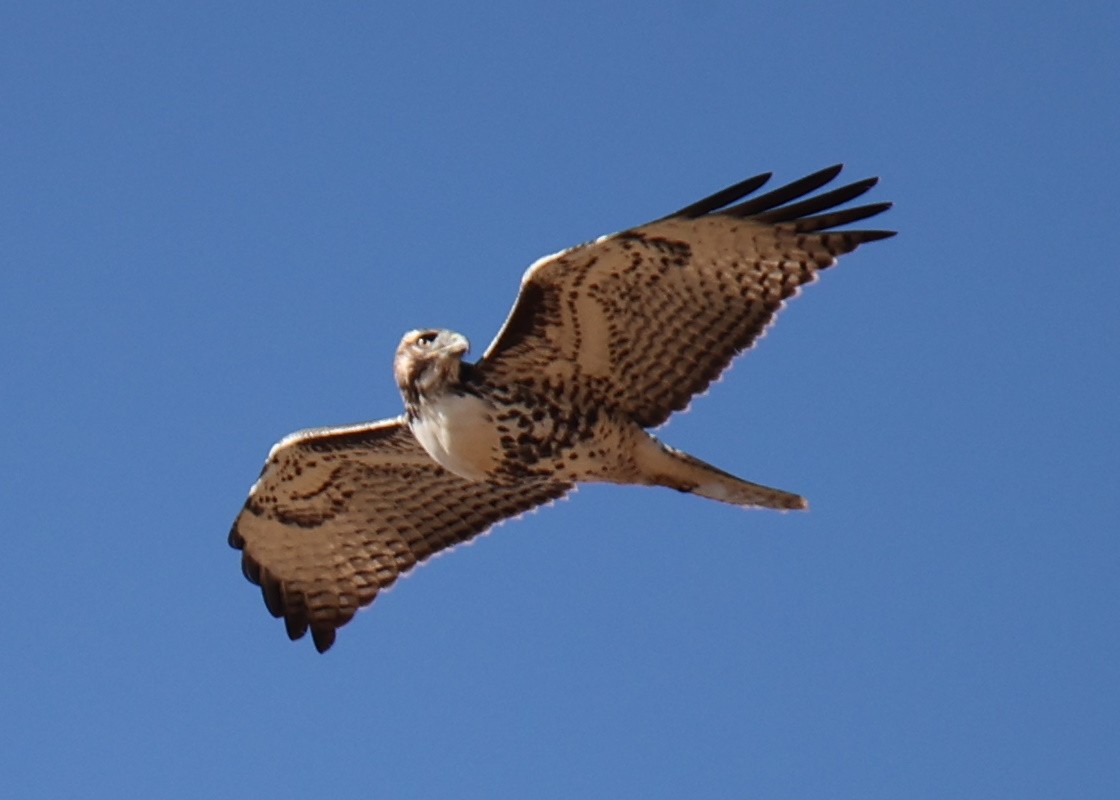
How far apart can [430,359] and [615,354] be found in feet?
3.28

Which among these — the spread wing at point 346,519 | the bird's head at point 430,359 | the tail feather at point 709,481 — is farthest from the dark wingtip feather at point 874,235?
the spread wing at point 346,519

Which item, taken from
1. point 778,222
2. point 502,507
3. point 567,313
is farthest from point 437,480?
point 778,222

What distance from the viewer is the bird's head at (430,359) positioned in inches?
394

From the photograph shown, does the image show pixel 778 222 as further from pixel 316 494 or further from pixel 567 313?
pixel 316 494

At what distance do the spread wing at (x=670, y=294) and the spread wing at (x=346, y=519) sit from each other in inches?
43.7

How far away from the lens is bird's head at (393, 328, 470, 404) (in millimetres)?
10000

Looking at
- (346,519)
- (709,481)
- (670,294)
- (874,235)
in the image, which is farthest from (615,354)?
(346,519)

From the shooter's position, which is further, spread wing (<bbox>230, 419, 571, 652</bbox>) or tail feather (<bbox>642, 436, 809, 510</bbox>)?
spread wing (<bbox>230, 419, 571, 652</bbox>)

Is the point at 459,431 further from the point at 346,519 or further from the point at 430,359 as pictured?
the point at 346,519

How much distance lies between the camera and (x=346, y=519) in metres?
11.6

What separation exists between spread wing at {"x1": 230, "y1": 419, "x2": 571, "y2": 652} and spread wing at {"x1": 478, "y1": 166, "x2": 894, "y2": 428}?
1.11m

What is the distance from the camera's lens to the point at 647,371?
10.4 m

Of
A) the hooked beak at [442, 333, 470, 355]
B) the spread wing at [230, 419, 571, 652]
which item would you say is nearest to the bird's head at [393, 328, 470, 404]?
the hooked beak at [442, 333, 470, 355]

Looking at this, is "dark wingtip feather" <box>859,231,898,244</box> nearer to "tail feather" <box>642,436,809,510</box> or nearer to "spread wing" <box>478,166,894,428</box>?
"spread wing" <box>478,166,894,428</box>
